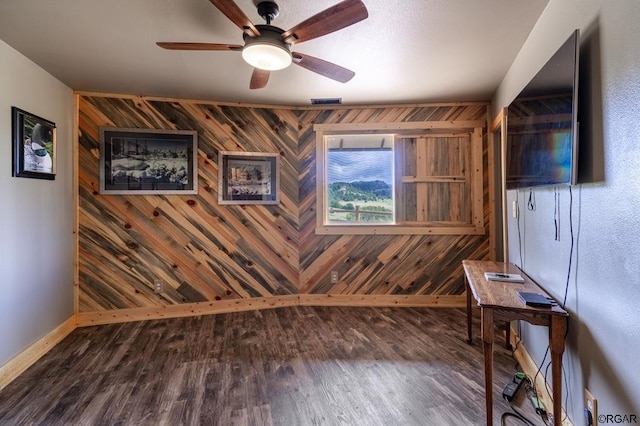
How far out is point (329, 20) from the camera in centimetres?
157

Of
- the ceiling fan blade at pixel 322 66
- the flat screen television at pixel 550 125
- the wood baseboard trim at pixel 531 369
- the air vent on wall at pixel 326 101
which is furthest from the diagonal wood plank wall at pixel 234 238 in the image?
the flat screen television at pixel 550 125

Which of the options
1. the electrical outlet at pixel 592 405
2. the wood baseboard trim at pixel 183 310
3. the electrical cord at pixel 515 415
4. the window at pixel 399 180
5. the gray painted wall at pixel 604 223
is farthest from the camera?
the window at pixel 399 180

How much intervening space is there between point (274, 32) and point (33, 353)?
307 centimetres

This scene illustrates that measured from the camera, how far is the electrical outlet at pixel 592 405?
4.28 feet

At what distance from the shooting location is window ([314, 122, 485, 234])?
357 centimetres

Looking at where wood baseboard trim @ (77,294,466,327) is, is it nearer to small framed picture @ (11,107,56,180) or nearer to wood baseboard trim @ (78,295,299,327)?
wood baseboard trim @ (78,295,299,327)

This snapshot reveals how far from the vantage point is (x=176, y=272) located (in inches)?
133

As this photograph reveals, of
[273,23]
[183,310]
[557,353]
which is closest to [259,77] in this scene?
[273,23]

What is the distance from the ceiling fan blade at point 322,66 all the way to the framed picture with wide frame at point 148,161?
1903 mm

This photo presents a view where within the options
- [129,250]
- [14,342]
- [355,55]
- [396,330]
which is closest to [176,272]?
[129,250]

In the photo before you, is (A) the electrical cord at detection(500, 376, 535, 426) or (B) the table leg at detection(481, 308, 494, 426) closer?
(B) the table leg at detection(481, 308, 494, 426)

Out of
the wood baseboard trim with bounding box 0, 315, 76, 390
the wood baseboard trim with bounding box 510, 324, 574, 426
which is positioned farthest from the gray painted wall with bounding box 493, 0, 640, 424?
the wood baseboard trim with bounding box 0, 315, 76, 390

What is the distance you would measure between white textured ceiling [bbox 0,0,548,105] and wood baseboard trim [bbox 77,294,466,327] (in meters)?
2.35

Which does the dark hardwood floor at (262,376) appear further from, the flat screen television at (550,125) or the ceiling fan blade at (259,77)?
the ceiling fan blade at (259,77)
